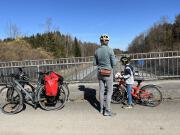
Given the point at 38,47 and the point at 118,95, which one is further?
the point at 38,47

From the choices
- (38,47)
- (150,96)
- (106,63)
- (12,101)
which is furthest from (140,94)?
(38,47)

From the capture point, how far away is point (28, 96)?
8367mm

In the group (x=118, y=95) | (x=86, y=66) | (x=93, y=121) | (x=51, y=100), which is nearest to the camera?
(x=93, y=121)

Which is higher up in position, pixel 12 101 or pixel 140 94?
pixel 140 94

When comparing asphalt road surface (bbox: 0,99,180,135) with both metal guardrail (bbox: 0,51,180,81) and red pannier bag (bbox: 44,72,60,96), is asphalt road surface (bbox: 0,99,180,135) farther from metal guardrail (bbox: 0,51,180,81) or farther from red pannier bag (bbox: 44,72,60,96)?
metal guardrail (bbox: 0,51,180,81)

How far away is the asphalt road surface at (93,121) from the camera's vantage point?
6238 millimetres

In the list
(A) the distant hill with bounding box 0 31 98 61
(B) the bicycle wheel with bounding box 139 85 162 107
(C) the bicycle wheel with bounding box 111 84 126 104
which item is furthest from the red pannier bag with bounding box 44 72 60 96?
(A) the distant hill with bounding box 0 31 98 61

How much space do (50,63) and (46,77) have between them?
3056 millimetres

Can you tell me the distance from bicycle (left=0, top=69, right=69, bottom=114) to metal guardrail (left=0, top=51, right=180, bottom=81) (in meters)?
2.22

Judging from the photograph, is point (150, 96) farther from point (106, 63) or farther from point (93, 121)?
point (93, 121)

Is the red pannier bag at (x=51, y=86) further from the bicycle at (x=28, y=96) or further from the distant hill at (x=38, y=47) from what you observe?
the distant hill at (x=38, y=47)

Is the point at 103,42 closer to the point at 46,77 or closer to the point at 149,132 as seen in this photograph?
the point at 46,77

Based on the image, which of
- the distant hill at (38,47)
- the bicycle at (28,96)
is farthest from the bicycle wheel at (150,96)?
the distant hill at (38,47)

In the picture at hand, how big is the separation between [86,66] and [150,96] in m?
3.44
